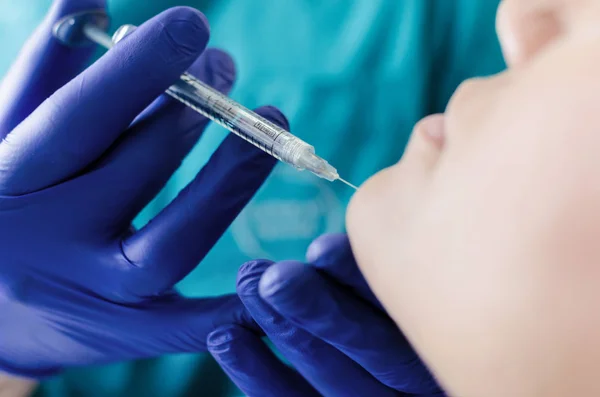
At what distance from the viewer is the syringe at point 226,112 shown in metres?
0.58

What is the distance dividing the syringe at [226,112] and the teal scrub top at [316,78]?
181 millimetres

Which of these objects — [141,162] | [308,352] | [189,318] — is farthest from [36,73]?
[308,352]

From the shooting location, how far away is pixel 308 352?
0.55 meters

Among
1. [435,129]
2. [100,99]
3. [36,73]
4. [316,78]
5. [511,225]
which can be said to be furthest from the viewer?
[316,78]

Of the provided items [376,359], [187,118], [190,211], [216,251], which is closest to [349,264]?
[376,359]

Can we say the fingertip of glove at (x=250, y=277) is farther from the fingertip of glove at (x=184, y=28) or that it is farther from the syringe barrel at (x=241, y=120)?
the fingertip of glove at (x=184, y=28)

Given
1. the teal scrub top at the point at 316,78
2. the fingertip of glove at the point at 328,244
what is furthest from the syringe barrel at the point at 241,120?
the teal scrub top at the point at 316,78

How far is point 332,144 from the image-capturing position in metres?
0.89

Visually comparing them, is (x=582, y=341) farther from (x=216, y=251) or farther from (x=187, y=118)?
(x=216, y=251)

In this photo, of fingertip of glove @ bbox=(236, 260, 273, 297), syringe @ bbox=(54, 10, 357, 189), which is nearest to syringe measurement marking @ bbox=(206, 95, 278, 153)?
syringe @ bbox=(54, 10, 357, 189)

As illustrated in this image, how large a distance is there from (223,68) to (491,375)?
574mm

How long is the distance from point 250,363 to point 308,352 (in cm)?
7

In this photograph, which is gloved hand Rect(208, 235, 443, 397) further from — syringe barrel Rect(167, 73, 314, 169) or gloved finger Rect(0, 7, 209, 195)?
gloved finger Rect(0, 7, 209, 195)

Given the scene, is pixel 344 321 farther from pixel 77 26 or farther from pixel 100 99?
pixel 77 26
